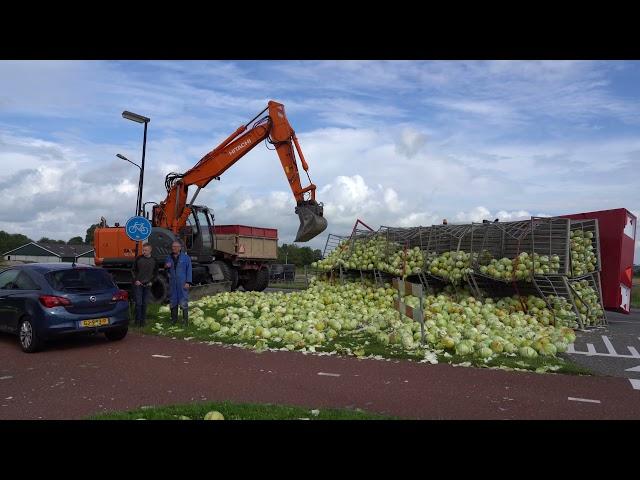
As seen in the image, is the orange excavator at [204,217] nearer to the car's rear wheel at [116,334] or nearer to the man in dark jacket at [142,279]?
the man in dark jacket at [142,279]

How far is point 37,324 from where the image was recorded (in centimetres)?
988

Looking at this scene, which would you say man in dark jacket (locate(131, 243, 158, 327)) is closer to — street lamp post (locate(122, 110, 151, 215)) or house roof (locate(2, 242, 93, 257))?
street lamp post (locate(122, 110, 151, 215))

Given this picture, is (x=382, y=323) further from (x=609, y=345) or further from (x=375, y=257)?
(x=375, y=257)

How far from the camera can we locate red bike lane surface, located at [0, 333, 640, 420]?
645cm

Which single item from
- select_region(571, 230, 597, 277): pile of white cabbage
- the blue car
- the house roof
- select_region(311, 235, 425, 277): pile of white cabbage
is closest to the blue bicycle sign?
the blue car

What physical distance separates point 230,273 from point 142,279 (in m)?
9.87

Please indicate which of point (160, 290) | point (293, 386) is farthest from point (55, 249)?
point (293, 386)

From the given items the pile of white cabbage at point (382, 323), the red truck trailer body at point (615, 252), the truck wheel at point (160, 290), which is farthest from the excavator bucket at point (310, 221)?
the red truck trailer body at point (615, 252)

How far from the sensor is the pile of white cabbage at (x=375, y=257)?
17.2 m

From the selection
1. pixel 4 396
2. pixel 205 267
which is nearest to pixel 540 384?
pixel 4 396

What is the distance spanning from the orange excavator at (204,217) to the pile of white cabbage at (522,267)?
544 cm

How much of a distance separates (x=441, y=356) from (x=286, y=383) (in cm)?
307

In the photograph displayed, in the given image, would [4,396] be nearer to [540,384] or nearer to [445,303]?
[540,384]
